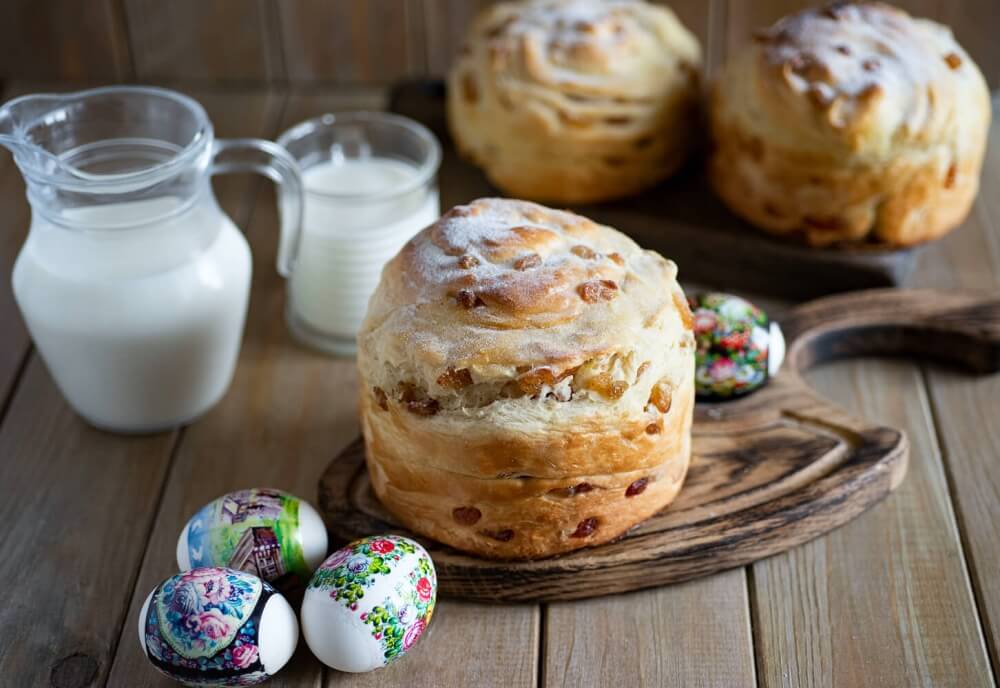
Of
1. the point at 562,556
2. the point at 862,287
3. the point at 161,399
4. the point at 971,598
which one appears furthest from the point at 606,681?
the point at 862,287

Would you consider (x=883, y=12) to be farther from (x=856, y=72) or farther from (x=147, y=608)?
(x=147, y=608)

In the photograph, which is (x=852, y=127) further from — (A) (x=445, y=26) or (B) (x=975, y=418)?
(A) (x=445, y=26)

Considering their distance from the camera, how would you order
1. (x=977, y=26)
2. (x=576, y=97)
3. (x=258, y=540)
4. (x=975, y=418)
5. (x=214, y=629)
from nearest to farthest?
(x=214, y=629) < (x=258, y=540) < (x=975, y=418) < (x=576, y=97) < (x=977, y=26)

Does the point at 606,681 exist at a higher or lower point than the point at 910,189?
lower

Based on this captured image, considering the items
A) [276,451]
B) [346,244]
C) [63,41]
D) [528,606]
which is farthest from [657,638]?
[63,41]

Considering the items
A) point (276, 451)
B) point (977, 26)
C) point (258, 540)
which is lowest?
point (276, 451)

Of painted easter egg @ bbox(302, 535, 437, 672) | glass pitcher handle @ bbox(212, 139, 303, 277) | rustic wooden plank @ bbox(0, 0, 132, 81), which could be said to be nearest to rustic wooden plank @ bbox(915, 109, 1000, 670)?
painted easter egg @ bbox(302, 535, 437, 672)

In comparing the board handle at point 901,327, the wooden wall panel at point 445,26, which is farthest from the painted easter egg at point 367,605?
the wooden wall panel at point 445,26
